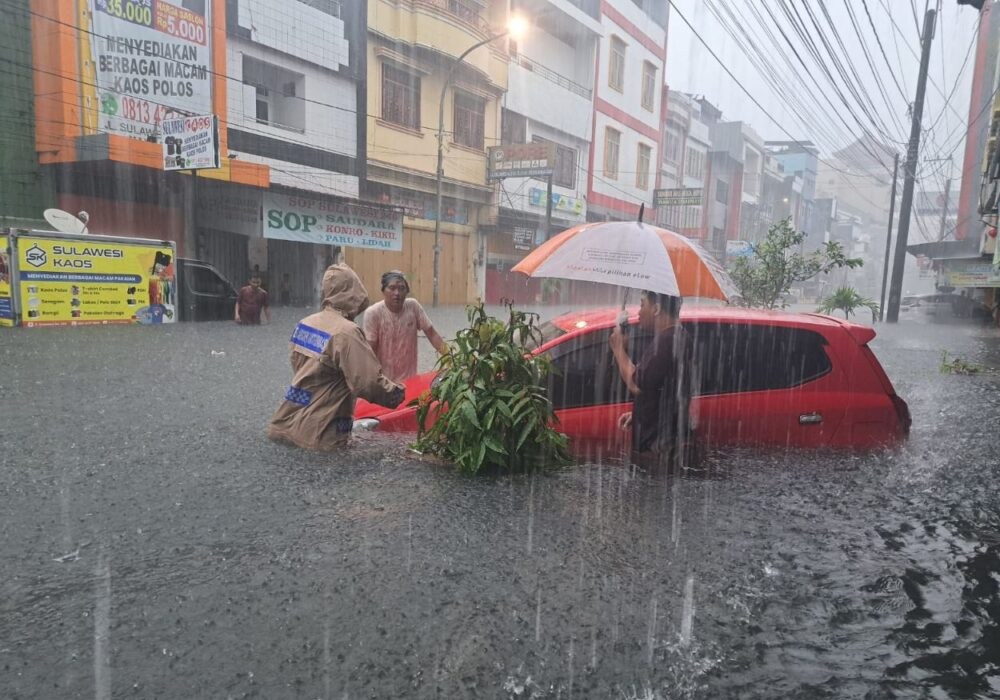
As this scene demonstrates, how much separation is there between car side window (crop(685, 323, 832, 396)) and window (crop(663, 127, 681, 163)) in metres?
39.2

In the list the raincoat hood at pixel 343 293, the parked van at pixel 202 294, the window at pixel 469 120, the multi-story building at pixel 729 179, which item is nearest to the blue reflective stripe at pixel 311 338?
the raincoat hood at pixel 343 293

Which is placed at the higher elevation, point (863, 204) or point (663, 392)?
point (863, 204)

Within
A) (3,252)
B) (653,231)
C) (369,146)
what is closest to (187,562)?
(653,231)

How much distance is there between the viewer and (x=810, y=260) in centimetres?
1141

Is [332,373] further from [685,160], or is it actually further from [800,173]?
[800,173]

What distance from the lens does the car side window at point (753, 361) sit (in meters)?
4.44

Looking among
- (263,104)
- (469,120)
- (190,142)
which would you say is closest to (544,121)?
(469,120)

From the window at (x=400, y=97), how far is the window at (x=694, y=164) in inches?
1004

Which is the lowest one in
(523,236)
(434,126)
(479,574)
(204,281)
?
(479,574)

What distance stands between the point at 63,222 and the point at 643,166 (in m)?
30.7

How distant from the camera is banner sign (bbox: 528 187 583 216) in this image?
28.5m

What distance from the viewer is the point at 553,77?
101ft

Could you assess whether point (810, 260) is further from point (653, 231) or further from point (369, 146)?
point (369, 146)

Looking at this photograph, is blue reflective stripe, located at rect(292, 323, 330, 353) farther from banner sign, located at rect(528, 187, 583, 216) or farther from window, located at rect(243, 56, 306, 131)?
banner sign, located at rect(528, 187, 583, 216)
